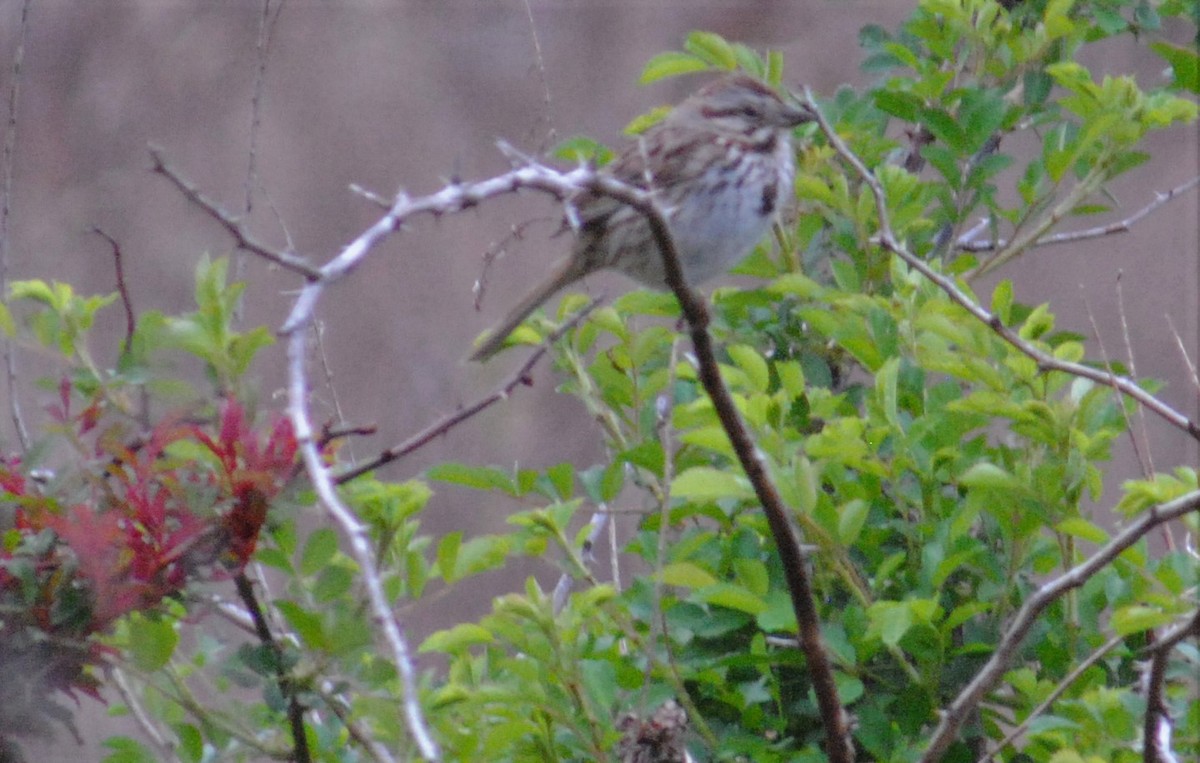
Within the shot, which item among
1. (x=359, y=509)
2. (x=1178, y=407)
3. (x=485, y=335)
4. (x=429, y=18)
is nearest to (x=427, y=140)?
(x=429, y=18)

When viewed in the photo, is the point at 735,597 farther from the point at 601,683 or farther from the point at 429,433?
the point at 429,433

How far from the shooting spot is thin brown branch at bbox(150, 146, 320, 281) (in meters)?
1.28

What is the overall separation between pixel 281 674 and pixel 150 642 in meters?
0.14

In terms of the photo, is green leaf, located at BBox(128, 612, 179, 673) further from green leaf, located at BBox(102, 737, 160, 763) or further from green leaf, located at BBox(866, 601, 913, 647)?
green leaf, located at BBox(866, 601, 913, 647)

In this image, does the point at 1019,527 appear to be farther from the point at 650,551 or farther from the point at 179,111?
the point at 179,111

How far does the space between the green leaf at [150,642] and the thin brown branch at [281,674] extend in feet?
0.27

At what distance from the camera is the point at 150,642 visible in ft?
Result: 5.29

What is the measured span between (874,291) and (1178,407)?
7.77 ft

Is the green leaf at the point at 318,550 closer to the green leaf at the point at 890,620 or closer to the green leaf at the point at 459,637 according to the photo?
the green leaf at the point at 459,637

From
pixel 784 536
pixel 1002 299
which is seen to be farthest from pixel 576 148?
pixel 784 536

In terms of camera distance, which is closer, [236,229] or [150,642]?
[236,229]

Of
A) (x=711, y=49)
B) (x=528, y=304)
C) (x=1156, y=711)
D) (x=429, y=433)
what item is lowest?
(x=1156, y=711)

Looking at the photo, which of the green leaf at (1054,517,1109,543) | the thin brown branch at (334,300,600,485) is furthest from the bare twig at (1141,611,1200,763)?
the thin brown branch at (334,300,600,485)

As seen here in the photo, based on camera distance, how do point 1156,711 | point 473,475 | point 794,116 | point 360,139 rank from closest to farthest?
point 1156,711
point 473,475
point 794,116
point 360,139
